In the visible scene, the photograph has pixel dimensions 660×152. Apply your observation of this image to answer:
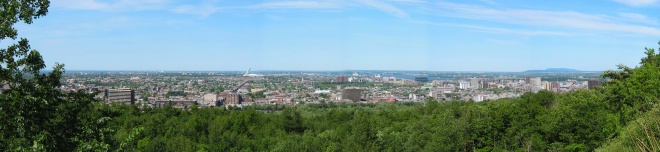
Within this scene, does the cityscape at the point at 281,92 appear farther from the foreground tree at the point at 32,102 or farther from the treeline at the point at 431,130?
the foreground tree at the point at 32,102

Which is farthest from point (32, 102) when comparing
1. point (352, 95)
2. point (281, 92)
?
point (281, 92)

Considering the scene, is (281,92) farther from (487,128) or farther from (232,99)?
(487,128)

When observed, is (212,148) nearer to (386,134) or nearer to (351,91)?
(386,134)

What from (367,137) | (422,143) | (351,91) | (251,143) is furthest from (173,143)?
(351,91)

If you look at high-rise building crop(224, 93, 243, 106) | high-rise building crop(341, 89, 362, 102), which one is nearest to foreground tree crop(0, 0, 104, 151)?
high-rise building crop(224, 93, 243, 106)

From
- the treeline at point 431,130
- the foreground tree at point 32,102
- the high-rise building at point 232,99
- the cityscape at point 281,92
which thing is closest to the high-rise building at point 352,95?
the cityscape at point 281,92

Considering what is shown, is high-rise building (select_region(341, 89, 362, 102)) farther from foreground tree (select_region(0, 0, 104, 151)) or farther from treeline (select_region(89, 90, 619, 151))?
foreground tree (select_region(0, 0, 104, 151))

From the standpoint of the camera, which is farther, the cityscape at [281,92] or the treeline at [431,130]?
the cityscape at [281,92]

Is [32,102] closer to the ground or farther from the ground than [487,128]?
farther from the ground
